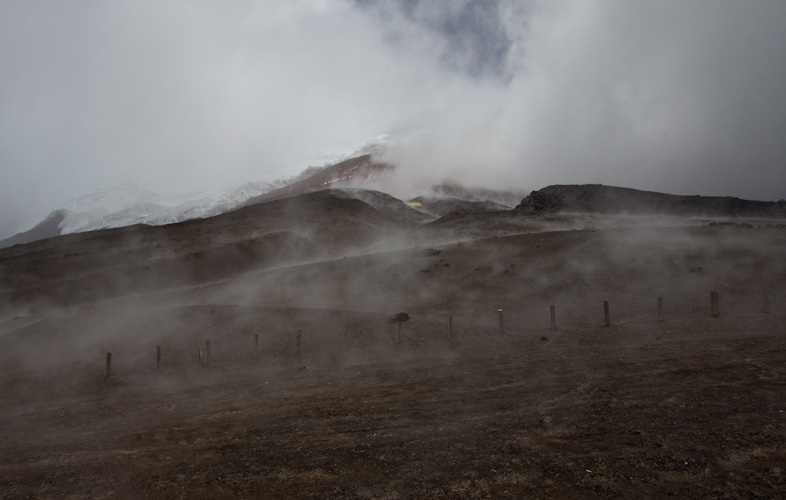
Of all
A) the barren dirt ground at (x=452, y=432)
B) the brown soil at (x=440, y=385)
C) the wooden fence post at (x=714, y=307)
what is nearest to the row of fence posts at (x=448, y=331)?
the wooden fence post at (x=714, y=307)

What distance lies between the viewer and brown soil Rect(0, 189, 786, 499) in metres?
6.61

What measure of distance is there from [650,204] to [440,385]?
5718cm

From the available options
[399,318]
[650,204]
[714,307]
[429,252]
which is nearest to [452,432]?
[399,318]

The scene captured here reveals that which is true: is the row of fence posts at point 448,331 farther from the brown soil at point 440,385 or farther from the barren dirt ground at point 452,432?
the barren dirt ground at point 452,432

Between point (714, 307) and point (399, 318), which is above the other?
point (399, 318)

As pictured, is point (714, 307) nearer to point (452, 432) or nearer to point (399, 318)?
point (399, 318)

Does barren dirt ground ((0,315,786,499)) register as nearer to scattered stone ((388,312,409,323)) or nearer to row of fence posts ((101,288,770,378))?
row of fence posts ((101,288,770,378))

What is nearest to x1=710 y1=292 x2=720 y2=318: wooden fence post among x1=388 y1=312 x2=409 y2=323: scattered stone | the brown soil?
the brown soil

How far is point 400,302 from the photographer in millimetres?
26312

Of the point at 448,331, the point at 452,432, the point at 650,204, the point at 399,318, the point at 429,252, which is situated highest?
the point at 650,204

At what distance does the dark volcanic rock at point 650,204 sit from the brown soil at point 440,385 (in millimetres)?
27073

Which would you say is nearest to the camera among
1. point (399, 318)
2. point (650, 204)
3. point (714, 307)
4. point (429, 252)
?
point (714, 307)

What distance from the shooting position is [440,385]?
1156cm

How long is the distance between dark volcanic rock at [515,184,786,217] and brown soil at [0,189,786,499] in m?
27.1
